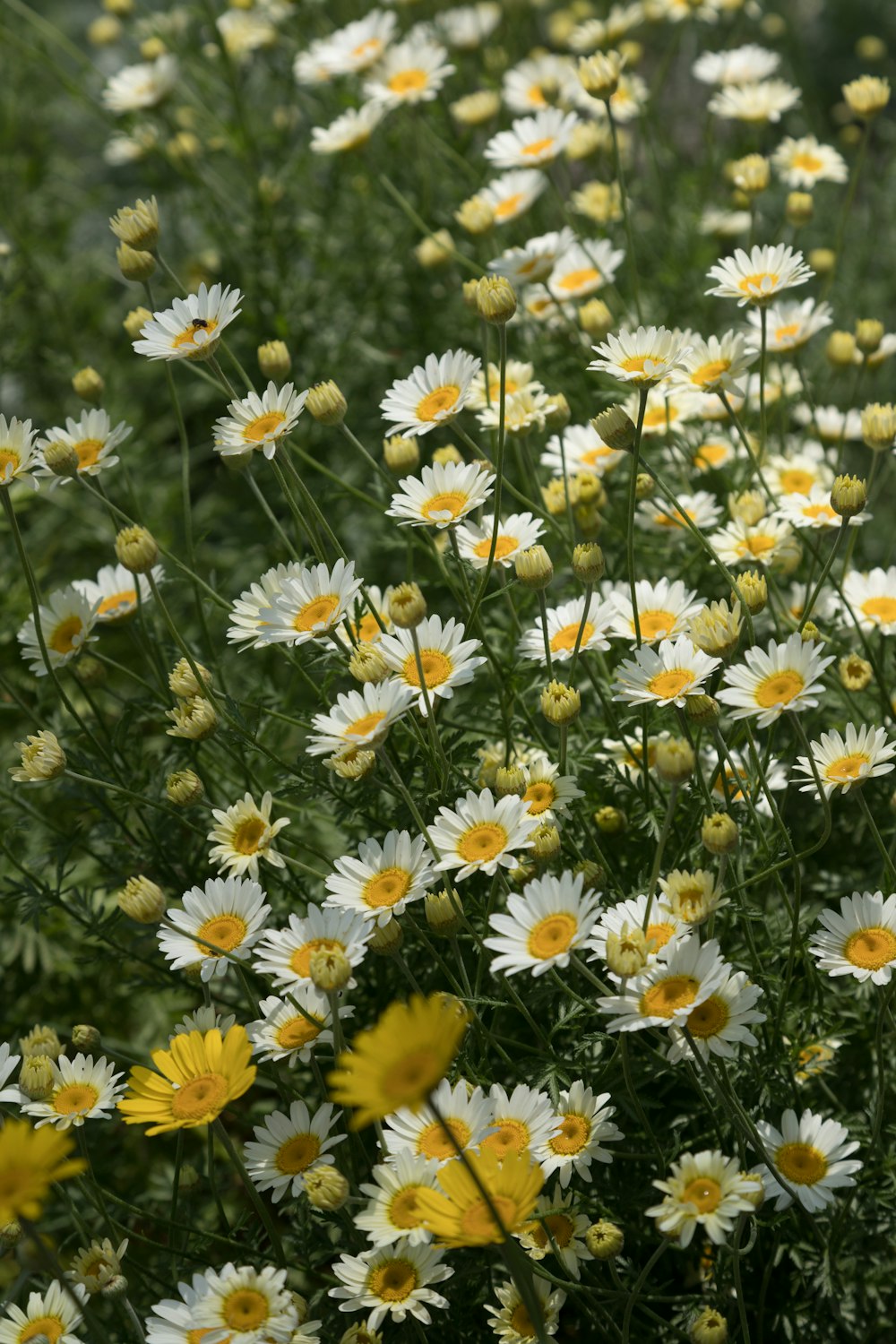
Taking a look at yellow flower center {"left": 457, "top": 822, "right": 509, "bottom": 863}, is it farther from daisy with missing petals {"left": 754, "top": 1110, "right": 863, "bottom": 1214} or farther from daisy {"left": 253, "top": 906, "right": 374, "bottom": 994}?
daisy with missing petals {"left": 754, "top": 1110, "right": 863, "bottom": 1214}

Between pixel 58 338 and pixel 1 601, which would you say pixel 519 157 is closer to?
pixel 1 601

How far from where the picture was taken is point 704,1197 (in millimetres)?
1489

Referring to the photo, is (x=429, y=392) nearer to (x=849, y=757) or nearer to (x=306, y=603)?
(x=306, y=603)

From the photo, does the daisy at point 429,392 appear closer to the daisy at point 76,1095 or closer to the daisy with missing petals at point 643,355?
the daisy with missing petals at point 643,355

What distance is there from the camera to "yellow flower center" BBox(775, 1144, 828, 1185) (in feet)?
5.36

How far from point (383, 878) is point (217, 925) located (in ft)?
0.85

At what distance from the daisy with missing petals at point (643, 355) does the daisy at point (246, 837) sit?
30.1 inches

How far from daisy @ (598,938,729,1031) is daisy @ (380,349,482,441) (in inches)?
31.2

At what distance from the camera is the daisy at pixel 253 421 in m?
1.90

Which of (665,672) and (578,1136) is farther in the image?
(665,672)

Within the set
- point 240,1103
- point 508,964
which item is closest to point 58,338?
point 240,1103

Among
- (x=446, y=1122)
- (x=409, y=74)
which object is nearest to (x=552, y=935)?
(x=446, y=1122)

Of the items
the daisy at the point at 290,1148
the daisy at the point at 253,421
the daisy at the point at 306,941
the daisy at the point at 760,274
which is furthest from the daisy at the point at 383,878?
the daisy at the point at 760,274

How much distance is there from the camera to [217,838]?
6.04 ft
